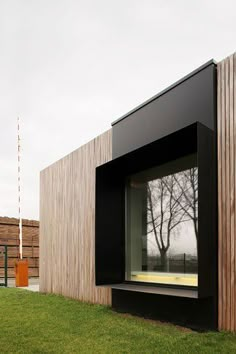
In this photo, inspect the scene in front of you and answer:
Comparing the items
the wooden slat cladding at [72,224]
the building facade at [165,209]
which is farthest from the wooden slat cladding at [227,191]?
the wooden slat cladding at [72,224]

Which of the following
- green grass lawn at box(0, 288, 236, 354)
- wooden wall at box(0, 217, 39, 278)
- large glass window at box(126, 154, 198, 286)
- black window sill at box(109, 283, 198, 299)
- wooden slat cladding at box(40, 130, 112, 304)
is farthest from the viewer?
wooden wall at box(0, 217, 39, 278)

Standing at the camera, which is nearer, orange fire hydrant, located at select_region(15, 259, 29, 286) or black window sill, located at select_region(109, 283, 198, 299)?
black window sill, located at select_region(109, 283, 198, 299)

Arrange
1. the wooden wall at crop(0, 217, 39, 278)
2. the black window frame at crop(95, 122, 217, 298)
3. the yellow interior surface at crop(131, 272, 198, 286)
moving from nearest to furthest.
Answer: the black window frame at crop(95, 122, 217, 298) < the yellow interior surface at crop(131, 272, 198, 286) < the wooden wall at crop(0, 217, 39, 278)

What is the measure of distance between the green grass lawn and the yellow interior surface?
1.78 feet

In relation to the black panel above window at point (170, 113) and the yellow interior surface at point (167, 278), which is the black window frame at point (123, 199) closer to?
the yellow interior surface at point (167, 278)

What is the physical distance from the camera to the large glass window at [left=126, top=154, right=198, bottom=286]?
4934 mm

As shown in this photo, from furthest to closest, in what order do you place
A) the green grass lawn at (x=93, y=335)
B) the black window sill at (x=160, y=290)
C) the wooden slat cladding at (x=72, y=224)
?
1. the wooden slat cladding at (x=72, y=224)
2. the black window sill at (x=160, y=290)
3. the green grass lawn at (x=93, y=335)

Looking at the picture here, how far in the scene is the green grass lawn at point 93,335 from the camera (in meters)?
3.61

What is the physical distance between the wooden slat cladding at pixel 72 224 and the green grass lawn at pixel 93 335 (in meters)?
1.00

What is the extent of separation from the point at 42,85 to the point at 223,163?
6897 mm

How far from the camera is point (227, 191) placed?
13.6 ft

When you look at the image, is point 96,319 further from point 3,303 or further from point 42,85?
point 42,85

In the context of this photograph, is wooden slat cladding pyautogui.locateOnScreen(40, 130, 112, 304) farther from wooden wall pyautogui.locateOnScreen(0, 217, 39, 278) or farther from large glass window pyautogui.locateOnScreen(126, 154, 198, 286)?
wooden wall pyautogui.locateOnScreen(0, 217, 39, 278)

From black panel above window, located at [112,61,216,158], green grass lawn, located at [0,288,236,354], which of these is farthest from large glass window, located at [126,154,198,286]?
green grass lawn, located at [0,288,236,354]
